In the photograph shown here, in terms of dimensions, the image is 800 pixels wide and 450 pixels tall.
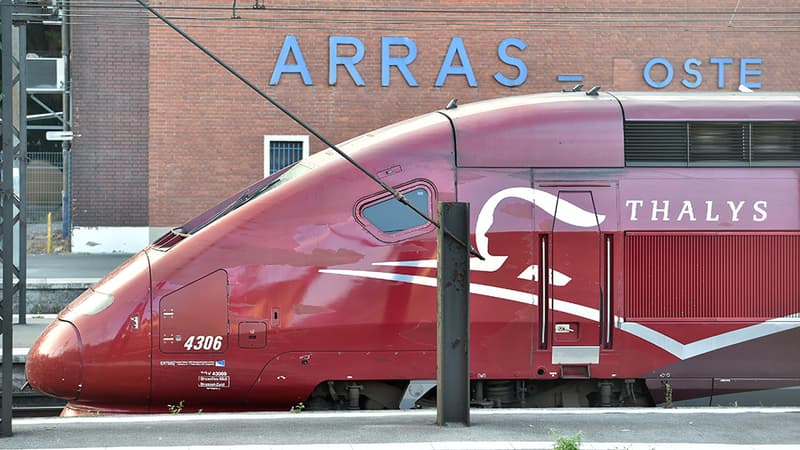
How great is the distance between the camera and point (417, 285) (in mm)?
8203

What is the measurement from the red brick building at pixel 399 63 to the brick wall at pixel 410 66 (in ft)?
0.08

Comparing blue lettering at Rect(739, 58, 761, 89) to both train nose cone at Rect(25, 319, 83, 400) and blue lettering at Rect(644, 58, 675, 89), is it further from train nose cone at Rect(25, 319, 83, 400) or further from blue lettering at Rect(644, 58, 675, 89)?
train nose cone at Rect(25, 319, 83, 400)

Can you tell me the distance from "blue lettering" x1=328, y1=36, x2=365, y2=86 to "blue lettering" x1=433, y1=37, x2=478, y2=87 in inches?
72.5

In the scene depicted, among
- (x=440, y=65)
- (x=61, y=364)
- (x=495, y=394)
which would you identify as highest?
(x=440, y=65)

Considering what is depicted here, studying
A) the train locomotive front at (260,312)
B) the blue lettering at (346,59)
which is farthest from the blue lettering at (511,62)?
the train locomotive front at (260,312)

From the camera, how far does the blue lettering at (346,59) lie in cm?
2311

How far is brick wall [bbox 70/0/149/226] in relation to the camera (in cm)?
2466

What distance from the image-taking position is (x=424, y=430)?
6.62m

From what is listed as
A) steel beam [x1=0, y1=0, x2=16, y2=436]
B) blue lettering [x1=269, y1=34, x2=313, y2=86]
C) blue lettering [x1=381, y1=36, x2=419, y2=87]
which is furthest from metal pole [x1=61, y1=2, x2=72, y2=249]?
steel beam [x1=0, y1=0, x2=16, y2=436]

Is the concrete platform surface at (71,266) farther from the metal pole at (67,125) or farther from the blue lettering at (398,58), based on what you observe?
the blue lettering at (398,58)

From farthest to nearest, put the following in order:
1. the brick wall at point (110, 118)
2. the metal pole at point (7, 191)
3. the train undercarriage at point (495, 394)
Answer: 1. the brick wall at point (110, 118)
2. the train undercarriage at point (495, 394)
3. the metal pole at point (7, 191)

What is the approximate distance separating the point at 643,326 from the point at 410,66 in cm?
1566

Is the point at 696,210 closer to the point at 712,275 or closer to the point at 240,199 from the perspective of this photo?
the point at 712,275

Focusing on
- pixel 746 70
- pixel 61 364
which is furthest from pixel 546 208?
pixel 746 70
